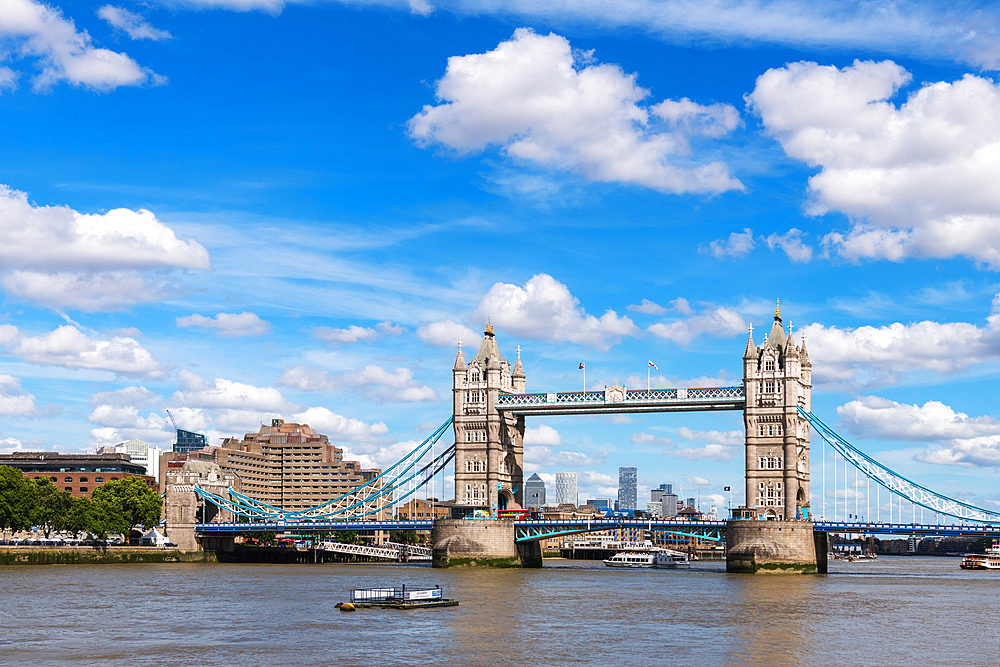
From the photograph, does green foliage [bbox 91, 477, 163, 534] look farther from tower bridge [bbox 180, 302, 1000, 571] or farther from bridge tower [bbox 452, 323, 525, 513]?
bridge tower [bbox 452, 323, 525, 513]

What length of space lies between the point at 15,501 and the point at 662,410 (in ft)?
222

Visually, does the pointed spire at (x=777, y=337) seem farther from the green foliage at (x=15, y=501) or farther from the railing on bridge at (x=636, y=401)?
the green foliage at (x=15, y=501)

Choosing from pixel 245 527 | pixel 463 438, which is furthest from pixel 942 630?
pixel 245 527

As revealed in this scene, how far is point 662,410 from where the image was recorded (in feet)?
440

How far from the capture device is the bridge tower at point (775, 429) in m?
128

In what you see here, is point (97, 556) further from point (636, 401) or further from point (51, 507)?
point (636, 401)

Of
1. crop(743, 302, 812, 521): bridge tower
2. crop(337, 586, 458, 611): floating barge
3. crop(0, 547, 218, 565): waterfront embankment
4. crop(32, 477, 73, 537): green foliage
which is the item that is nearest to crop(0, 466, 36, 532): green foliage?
crop(0, 547, 218, 565): waterfront embankment

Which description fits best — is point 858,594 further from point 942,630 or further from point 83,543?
point 83,543

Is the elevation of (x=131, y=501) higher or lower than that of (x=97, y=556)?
higher

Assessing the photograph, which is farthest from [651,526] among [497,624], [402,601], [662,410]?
[497,624]

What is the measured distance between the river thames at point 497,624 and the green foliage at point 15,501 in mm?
23732

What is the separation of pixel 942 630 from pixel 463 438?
84552 millimetres

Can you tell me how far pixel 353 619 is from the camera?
65.9 m

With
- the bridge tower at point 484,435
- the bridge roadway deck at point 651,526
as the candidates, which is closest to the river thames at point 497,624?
the bridge roadway deck at point 651,526
